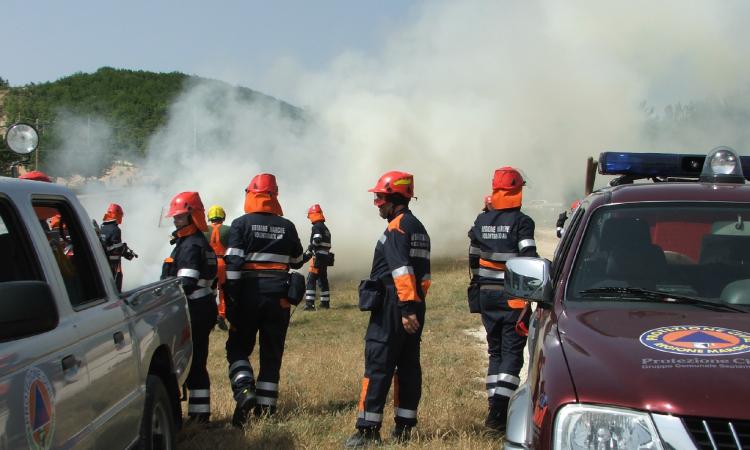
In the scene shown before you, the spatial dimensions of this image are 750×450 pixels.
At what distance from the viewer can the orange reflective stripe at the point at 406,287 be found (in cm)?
559

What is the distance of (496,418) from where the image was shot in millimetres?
6539

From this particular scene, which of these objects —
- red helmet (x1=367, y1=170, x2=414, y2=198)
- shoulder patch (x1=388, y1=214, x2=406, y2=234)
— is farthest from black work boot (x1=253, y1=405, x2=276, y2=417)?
red helmet (x1=367, y1=170, x2=414, y2=198)

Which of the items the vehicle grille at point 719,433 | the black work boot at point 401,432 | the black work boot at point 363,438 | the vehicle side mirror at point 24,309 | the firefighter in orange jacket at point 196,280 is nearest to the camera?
the vehicle side mirror at point 24,309

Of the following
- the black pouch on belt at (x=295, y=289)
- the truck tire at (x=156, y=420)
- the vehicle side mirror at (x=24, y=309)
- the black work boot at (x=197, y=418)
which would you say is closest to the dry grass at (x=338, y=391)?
the black work boot at (x=197, y=418)

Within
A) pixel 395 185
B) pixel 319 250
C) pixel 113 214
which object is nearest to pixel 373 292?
pixel 395 185

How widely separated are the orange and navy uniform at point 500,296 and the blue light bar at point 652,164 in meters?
0.89

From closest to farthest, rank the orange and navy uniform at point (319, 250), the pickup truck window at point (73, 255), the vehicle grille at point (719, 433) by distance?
the vehicle grille at point (719, 433), the pickup truck window at point (73, 255), the orange and navy uniform at point (319, 250)

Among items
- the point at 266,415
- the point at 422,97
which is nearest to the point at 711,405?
the point at 266,415

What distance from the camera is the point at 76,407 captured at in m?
3.28

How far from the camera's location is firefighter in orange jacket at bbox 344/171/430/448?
571 centimetres

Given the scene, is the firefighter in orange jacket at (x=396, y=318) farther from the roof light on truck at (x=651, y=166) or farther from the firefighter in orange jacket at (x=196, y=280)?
the roof light on truck at (x=651, y=166)

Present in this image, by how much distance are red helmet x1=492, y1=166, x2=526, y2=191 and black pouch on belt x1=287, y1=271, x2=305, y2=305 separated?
5.98 ft

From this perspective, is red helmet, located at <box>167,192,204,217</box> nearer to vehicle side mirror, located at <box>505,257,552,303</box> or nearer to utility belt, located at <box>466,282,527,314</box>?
utility belt, located at <box>466,282,527,314</box>

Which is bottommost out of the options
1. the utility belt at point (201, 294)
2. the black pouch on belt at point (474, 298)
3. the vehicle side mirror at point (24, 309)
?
the black pouch on belt at point (474, 298)
